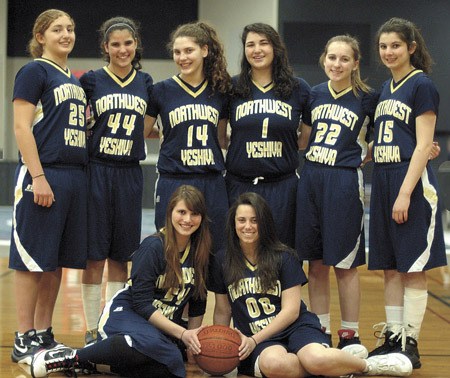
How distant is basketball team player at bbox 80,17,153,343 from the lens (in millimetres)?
4488

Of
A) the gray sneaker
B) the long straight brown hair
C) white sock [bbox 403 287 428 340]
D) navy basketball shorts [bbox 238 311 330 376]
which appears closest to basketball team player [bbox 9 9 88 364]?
the gray sneaker

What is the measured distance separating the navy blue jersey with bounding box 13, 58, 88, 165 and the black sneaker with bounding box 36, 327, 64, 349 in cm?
86

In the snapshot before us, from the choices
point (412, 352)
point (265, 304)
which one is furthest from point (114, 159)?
point (412, 352)

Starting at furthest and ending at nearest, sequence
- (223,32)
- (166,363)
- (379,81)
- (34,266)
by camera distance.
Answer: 1. (223,32)
2. (379,81)
3. (34,266)
4. (166,363)

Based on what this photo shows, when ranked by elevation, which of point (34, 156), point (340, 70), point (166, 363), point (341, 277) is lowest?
point (166, 363)

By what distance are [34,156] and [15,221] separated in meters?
0.35

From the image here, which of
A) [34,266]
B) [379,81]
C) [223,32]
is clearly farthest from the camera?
[223,32]

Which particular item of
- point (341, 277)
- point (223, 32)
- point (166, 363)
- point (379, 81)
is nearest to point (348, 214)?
point (341, 277)

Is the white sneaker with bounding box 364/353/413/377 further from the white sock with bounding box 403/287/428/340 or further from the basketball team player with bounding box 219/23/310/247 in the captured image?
the basketball team player with bounding box 219/23/310/247

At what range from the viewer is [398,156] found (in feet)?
14.2

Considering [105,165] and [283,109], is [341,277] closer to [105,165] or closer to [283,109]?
[283,109]

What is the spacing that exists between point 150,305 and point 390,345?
1222mm

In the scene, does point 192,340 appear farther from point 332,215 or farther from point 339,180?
point 339,180

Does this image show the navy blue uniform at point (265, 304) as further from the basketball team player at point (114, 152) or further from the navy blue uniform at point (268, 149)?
the basketball team player at point (114, 152)
